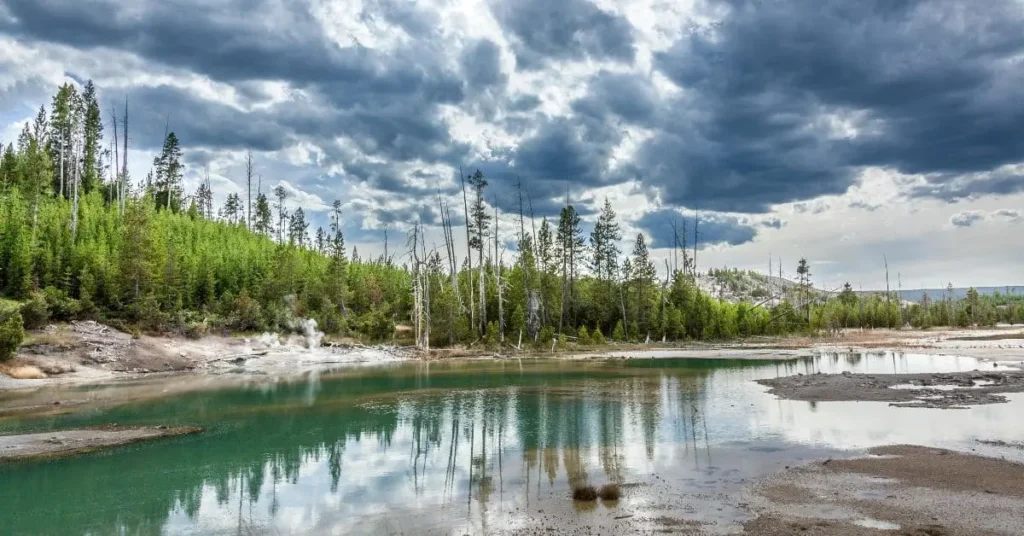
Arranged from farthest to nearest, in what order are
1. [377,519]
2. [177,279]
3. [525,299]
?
[525,299]
[177,279]
[377,519]

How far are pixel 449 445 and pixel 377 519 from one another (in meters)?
8.50

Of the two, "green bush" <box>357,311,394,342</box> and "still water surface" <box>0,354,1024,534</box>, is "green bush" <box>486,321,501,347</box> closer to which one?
"green bush" <box>357,311,394,342</box>

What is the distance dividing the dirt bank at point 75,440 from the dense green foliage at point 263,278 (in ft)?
100

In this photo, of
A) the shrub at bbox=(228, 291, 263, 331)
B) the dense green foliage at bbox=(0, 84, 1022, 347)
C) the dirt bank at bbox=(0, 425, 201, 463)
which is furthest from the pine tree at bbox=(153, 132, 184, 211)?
the dirt bank at bbox=(0, 425, 201, 463)

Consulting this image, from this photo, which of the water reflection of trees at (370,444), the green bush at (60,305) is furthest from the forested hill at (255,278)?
the water reflection of trees at (370,444)

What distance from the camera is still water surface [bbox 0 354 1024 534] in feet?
46.0

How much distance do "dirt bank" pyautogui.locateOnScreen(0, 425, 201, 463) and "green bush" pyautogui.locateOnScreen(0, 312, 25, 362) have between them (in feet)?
69.5

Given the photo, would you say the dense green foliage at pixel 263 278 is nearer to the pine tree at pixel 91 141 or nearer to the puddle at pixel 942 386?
the pine tree at pixel 91 141

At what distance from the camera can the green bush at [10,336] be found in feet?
130

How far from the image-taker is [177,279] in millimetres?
64500

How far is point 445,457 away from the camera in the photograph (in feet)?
66.6

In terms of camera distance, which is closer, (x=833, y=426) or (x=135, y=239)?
(x=833, y=426)

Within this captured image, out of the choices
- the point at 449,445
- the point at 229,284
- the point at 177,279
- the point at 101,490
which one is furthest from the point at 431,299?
the point at 101,490

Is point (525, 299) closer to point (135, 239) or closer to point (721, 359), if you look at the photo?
point (721, 359)
